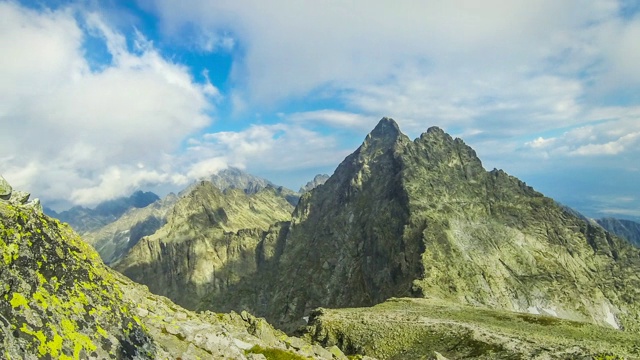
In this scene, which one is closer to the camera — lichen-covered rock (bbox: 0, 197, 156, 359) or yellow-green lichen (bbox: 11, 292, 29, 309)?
lichen-covered rock (bbox: 0, 197, 156, 359)

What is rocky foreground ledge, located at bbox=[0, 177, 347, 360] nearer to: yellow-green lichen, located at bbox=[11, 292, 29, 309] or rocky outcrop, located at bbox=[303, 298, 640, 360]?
yellow-green lichen, located at bbox=[11, 292, 29, 309]

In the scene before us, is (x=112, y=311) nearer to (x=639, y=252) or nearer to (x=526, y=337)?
(x=526, y=337)

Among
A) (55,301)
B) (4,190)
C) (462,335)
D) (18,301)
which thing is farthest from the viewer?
(462,335)

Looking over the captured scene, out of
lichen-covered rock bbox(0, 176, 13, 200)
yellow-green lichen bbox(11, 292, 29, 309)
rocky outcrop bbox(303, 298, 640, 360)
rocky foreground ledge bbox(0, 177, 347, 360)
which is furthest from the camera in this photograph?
rocky outcrop bbox(303, 298, 640, 360)

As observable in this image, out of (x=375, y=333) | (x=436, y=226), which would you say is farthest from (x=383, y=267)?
(x=375, y=333)

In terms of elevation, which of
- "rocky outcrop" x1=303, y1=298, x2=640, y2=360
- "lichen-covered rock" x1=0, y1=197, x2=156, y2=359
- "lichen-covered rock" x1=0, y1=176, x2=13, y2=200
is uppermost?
Answer: "lichen-covered rock" x1=0, y1=176, x2=13, y2=200

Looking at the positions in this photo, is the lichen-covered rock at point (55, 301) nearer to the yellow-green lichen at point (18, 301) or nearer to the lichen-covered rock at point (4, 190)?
the yellow-green lichen at point (18, 301)

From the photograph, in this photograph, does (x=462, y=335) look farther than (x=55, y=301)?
Yes

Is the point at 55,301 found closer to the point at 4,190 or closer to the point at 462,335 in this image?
the point at 4,190

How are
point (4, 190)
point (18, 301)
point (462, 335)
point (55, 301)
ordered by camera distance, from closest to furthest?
point (18, 301) < point (55, 301) < point (4, 190) < point (462, 335)

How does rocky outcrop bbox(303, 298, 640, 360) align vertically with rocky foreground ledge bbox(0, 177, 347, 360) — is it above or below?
below

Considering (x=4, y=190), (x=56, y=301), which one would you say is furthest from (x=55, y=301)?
(x=4, y=190)

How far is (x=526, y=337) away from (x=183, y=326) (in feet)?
147

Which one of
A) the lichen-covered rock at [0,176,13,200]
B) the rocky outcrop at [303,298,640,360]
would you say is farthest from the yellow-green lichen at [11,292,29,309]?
the rocky outcrop at [303,298,640,360]
